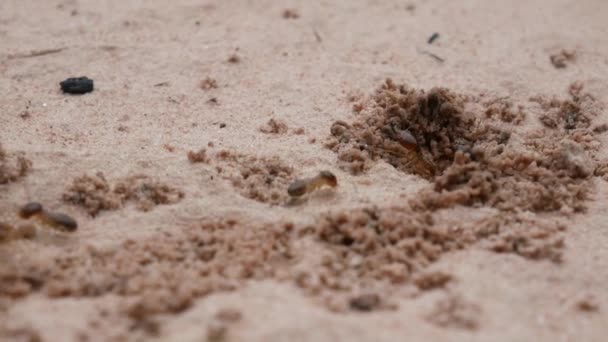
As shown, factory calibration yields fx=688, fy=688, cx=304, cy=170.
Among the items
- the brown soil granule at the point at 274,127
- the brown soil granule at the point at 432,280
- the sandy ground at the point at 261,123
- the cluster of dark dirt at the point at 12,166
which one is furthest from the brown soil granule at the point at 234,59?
the brown soil granule at the point at 432,280

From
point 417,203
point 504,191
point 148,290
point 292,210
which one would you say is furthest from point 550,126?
point 148,290

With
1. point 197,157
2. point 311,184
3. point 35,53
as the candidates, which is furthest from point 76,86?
point 311,184

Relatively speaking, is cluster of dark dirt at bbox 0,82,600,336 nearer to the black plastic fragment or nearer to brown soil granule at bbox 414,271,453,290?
brown soil granule at bbox 414,271,453,290

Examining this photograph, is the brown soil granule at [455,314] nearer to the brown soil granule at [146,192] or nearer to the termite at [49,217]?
the brown soil granule at [146,192]

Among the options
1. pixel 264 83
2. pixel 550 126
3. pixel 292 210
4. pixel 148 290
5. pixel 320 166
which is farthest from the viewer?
pixel 264 83

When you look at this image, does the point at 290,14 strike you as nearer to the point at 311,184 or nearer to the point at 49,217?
the point at 311,184

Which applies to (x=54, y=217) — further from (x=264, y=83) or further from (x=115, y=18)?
(x=115, y=18)
